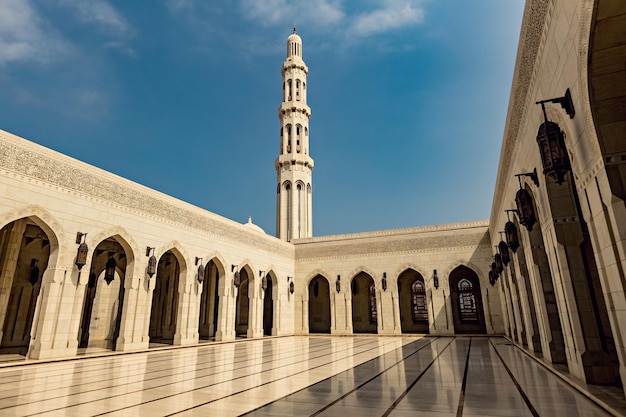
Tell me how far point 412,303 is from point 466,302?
2.45 m

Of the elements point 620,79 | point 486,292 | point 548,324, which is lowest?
point 548,324

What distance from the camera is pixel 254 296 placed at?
49.0ft

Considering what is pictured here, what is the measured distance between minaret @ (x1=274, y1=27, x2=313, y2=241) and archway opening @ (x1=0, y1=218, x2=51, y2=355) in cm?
1223

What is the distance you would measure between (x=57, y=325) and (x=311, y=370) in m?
5.89

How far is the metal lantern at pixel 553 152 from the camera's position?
3.53 metres

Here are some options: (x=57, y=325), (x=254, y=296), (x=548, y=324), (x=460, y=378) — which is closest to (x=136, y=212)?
(x=57, y=325)

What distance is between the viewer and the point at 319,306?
1972cm

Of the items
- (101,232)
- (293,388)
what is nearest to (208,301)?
(101,232)

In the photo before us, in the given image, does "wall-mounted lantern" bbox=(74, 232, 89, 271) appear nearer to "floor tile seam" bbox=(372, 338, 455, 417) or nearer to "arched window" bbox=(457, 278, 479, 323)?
"floor tile seam" bbox=(372, 338, 455, 417)

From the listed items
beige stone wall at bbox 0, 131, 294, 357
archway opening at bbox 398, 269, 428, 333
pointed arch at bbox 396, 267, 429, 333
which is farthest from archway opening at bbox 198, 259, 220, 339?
archway opening at bbox 398, 269, 428, 333

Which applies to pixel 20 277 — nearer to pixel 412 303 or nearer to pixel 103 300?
pixel 103 300

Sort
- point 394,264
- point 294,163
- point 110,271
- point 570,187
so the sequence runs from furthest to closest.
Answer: point 294,163, point 394,264, point 110,271, point 570,187

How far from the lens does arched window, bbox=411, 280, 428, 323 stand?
17.9 meters

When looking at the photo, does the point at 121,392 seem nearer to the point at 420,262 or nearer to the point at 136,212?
the point at 136,212
